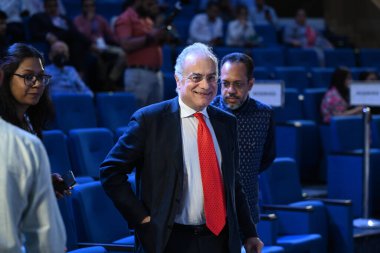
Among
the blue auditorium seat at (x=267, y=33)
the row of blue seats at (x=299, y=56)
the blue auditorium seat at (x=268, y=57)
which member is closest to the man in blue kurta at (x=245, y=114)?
the row of blue seats at (x=299, y=56)

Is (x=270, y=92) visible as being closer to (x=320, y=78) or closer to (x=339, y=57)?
(x=320, y=78)

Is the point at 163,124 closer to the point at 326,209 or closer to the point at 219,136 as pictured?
the point at 219,136

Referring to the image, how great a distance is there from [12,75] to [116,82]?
16.4 ft

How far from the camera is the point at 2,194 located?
194 centimetres

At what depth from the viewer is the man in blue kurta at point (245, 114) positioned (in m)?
3.54

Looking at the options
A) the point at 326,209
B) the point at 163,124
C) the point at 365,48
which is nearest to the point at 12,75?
the point at 163,124

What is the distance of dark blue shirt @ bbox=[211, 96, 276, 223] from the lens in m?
3.53

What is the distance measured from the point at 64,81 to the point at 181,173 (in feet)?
13.0

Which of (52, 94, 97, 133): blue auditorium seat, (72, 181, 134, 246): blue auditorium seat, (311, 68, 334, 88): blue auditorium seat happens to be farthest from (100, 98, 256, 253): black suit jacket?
(311, 68, 334, 88): blue auditorium seat

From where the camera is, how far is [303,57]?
989 centimetres

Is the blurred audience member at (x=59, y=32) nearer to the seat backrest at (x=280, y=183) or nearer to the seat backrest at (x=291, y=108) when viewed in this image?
the seat backrest at (x=291, y=108)

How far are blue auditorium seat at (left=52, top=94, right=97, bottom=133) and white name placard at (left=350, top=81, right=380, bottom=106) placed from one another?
1.97 metres

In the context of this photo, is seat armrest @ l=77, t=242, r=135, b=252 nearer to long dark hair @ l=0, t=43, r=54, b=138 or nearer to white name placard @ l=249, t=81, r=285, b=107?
long dark hair @ l=0, t=43, r=54, b=138

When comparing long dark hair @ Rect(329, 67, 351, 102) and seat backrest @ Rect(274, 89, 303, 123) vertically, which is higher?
long dark hair @ Rect(329, 67, 351, 102)
